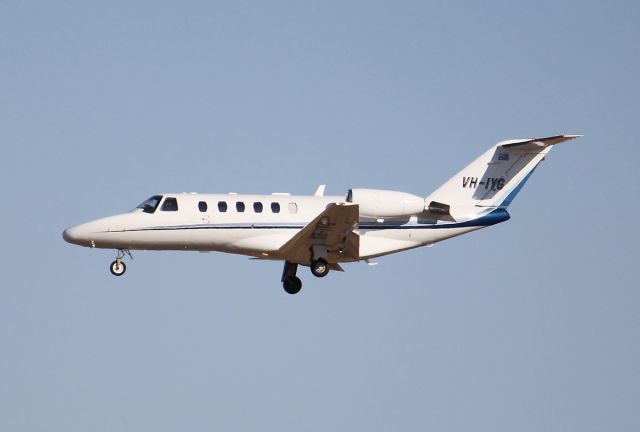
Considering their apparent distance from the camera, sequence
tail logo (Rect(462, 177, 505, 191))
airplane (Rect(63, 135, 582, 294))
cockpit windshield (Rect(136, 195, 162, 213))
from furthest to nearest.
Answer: tail logo (Rect(462, 177, 505, 191))
cockpit windshield (Rect(136, 195, 162, 213))
airplane (Rect(63, 135, 582, 294))

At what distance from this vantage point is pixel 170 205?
28.3 meters

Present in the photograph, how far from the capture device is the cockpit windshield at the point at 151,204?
28.4 m

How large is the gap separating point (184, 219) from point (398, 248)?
587cm

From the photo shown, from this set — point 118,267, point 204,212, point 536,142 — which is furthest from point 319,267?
point 536,142

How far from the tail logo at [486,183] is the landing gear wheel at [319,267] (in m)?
4.88

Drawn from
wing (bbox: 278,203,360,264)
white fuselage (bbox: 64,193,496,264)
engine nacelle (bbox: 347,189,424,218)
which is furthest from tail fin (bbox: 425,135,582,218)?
wing (bbox: 278,203,360,264)

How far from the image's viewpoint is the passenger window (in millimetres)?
28250

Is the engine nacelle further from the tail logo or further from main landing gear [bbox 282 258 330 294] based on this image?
main landing gear [bbox 282 258 330 294]

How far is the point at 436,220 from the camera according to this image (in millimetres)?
29656

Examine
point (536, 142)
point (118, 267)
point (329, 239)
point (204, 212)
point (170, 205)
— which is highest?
point (536, 142)

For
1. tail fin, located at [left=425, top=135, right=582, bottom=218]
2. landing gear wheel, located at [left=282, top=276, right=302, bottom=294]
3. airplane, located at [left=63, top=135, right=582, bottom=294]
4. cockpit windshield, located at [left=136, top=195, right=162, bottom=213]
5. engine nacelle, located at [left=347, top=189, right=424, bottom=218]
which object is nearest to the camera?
engine nacelle, located at [left=347, top=189, right=424, bottom=218]

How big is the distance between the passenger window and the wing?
2958 millimetres

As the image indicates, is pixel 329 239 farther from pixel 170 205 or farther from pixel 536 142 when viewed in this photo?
pixel 536 142

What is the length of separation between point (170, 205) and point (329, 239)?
4233 millimetres
